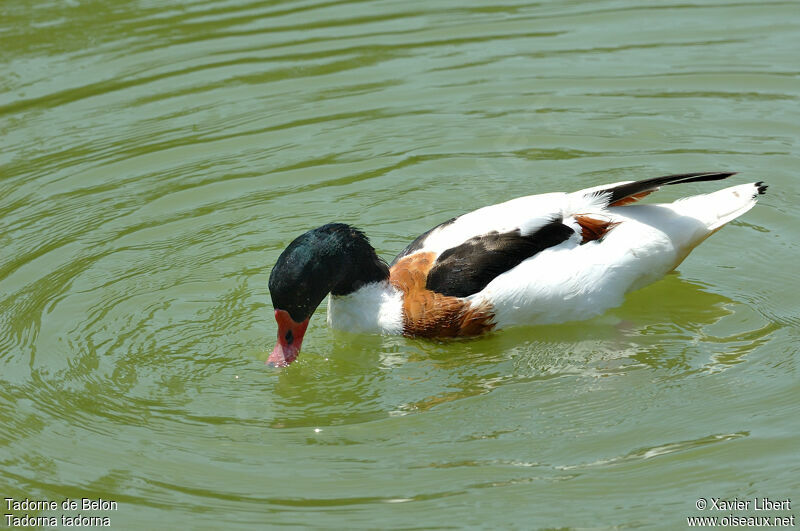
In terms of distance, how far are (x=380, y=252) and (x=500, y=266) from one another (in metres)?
1.50

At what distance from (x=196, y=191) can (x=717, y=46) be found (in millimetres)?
5509

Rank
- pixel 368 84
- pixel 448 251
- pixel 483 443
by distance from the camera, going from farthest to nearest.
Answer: pixel 368 84, pixel 448 251, pixel 483 443

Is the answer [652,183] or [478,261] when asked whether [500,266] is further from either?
[652,183]

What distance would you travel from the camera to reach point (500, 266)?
728 cm

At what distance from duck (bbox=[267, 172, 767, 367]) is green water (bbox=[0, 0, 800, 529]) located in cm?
19

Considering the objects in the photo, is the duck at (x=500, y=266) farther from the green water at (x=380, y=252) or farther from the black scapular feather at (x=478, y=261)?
the green water at (x=380, y=252)

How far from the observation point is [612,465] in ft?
19.1

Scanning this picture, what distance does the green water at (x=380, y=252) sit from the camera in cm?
589

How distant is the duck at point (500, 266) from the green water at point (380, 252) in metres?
0.19

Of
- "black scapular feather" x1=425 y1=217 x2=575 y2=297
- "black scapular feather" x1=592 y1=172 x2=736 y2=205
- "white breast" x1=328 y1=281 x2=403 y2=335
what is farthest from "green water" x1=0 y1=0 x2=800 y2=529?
"black scapular feather" x1=592 y1=172 x2=736 y2=205

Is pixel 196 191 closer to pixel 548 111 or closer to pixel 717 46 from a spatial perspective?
pixel 548 111

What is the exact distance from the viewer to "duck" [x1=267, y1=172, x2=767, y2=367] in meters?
7.20

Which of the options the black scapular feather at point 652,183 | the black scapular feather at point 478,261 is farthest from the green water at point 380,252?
the black scapular feather at point 652,183

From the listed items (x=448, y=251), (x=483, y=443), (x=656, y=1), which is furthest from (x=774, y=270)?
(x=656, y=1)
